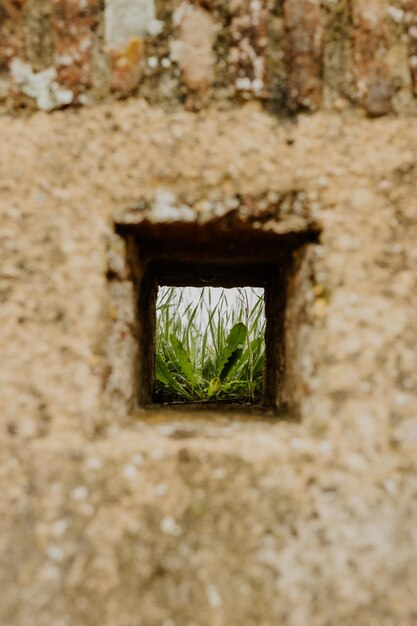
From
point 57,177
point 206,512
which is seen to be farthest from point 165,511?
point 57,177

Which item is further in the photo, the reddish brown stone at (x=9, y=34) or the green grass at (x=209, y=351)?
the green grass at (x=209, y=351)

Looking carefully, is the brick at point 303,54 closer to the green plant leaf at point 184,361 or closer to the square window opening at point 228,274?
the square window opening at point 228,274

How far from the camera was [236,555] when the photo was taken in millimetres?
687

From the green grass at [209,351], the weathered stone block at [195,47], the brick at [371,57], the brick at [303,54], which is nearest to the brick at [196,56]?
the weathered stone block at [195,47]

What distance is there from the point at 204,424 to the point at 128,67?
551 millimetres

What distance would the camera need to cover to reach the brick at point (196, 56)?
30.4 inches

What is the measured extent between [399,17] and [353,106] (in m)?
0.16

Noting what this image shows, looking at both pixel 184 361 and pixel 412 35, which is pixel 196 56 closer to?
pixel 412 35

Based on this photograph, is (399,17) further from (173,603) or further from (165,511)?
(173,603)

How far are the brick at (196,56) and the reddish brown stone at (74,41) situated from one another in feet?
0.45

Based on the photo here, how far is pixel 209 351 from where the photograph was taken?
236cm

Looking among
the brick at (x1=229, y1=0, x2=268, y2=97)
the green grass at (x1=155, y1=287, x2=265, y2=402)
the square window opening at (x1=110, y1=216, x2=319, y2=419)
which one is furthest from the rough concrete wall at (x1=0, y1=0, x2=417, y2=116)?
the green grass at (x1=155, y1=287, x2=265, y2=402)

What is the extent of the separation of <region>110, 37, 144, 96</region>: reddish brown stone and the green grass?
50.5 inches

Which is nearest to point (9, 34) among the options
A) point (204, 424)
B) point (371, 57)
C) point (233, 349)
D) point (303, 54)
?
point (303, 54)
